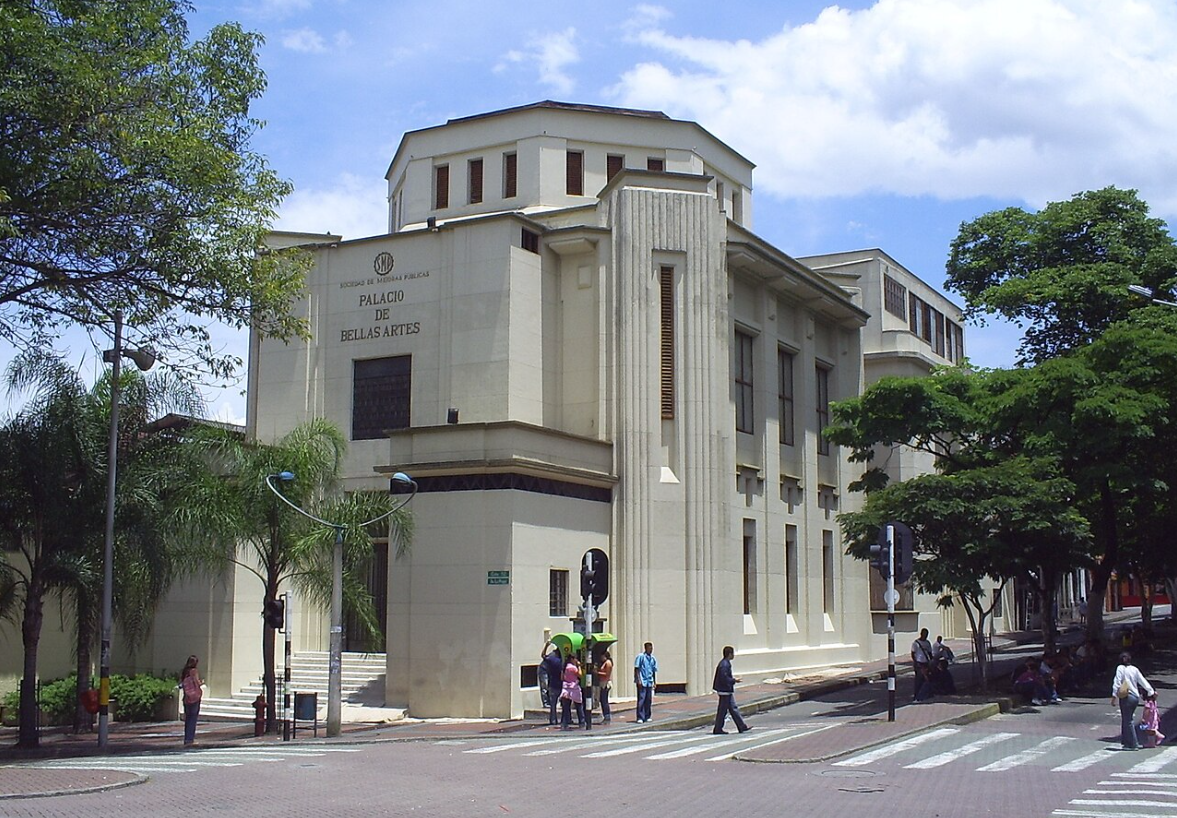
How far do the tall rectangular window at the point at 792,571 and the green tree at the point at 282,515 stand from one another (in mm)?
15179

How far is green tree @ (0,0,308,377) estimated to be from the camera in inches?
744

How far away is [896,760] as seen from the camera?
18.3m

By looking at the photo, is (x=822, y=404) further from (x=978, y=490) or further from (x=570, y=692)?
(x=570, y=692)

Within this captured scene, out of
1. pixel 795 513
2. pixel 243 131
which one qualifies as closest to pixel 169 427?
pixel 243 131

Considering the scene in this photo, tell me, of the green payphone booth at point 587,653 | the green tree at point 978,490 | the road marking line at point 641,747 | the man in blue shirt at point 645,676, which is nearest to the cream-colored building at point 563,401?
the green payphone booth at point 587,653

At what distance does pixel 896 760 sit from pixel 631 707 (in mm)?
10498

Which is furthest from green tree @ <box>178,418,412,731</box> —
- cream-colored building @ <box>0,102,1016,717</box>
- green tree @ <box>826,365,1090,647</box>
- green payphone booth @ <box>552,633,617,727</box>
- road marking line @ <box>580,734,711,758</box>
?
green tree @ <box>826,365,1090,647</box>

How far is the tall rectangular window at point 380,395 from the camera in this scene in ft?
108

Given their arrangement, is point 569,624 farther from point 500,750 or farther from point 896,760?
point 896,760

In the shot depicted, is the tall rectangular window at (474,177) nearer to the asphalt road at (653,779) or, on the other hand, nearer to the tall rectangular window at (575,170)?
the tall rectangular window at (575,170)

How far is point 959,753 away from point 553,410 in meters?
15.4

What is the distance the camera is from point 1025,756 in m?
19.0

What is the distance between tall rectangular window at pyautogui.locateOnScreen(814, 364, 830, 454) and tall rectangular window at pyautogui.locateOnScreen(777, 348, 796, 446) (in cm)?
196

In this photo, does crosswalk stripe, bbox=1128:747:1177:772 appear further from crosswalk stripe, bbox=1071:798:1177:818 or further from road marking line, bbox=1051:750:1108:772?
crosswalk stripe, bbox=1071:798:1177:818
